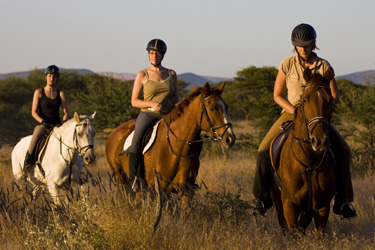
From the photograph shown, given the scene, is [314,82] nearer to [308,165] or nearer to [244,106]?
[308,165]

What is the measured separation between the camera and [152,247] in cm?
508

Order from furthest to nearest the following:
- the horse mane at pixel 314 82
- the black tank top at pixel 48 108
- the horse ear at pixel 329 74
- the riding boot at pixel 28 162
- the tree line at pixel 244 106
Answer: the tree line at pixel 244 106 < the black tank top at pixel 48 108 < the riding boot at pixel 28 162 < the horse ear at pixel 329 74 < the horse mane at pixel 314 82

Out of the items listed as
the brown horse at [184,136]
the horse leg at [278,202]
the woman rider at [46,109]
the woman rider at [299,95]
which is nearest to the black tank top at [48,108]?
the woman rider at [46,109]

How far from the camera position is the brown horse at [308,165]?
536 cm

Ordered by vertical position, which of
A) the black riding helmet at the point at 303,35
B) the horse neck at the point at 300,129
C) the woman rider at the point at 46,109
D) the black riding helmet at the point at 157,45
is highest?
the black riding helmet at the point at 303,35

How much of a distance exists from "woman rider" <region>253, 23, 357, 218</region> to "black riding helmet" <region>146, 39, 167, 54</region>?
2187mm

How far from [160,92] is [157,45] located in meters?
0.69

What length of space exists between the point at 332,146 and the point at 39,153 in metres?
5.42

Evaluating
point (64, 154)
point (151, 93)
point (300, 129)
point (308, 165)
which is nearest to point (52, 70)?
point (64, 154)

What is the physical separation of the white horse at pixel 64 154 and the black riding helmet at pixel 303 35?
3.77 metres

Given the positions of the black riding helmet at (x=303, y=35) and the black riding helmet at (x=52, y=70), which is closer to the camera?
the black riding helmet at (x=303, y=35)

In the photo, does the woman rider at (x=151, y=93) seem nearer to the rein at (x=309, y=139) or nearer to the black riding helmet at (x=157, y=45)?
the black riding helmet at (x=157, y=45)

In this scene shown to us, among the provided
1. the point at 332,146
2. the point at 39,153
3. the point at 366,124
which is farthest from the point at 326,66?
the point at 366,124

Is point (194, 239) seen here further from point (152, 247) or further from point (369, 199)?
point (369, 199)
